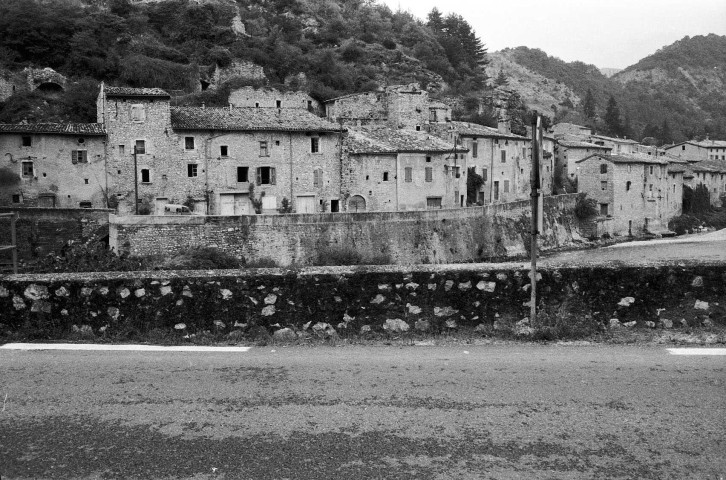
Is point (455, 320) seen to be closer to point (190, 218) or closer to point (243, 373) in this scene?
point (243, 373)

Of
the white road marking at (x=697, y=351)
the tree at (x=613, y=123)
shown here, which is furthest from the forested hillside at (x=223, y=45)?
the white road marking at (x=697, y=351)

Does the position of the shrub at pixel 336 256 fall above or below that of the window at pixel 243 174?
below

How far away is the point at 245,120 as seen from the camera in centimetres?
4228

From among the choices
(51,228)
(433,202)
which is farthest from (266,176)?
(51,228)

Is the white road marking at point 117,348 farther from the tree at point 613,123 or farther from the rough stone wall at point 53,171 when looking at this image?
the tree at point 613,123

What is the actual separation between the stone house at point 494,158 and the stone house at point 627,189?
541cm

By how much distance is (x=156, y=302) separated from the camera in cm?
774

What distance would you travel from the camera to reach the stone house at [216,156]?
132ft

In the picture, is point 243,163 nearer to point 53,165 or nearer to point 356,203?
point 356,203

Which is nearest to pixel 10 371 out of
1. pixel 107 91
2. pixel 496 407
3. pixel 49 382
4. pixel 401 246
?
pixel 49 382

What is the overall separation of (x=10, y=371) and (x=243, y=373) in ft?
7.82

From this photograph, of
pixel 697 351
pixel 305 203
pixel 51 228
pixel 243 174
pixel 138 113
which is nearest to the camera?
pixel 697 351

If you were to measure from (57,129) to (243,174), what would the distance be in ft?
38.9

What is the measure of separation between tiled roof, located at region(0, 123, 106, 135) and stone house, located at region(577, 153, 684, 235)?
132 feet
